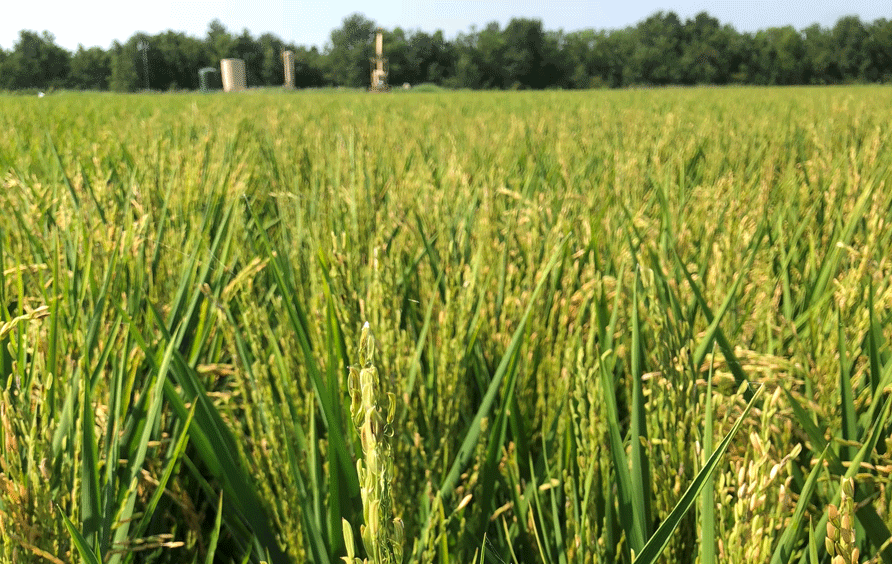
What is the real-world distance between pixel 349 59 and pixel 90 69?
28.7 m

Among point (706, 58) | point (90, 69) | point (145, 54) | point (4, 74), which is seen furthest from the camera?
point (90, 69)

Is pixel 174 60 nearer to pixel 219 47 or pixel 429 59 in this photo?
pixel 219 47

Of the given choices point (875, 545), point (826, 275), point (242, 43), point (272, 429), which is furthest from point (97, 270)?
point (242, 43)

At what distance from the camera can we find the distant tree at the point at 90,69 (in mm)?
67562

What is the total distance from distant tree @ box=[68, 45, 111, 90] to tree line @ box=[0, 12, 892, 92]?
0.11 m

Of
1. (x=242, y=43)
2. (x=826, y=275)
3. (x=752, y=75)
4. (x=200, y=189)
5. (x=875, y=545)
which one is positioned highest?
(x=242, y=43)

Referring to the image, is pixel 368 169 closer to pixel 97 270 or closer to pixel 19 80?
pixel 97 270

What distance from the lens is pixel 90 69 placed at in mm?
68125

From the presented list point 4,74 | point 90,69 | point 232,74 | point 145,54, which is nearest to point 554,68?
point 232,74

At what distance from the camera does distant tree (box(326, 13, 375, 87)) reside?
2539 inches

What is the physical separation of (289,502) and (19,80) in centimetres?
8020

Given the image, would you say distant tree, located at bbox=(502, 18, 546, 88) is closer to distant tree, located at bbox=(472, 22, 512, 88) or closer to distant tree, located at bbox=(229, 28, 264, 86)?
distant tree, located at bbox=(472, 22, 512, 88)

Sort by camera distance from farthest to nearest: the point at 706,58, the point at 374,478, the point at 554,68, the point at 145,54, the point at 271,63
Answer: the point at 271,63, the point at 145,54, the point at 554,68, the point at 706,58, the point at 374,478

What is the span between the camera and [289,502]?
0.70 m
